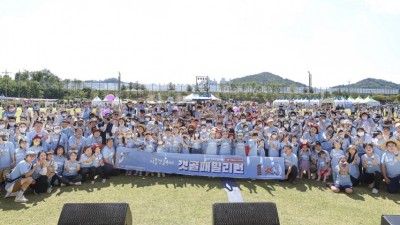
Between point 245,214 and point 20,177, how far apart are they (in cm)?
635

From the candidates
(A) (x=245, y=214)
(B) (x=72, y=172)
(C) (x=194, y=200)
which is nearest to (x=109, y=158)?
(B) (x=72, y=172)

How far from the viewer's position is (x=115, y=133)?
11.0m

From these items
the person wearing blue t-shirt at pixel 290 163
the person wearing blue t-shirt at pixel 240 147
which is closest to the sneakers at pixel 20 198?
the person wearing blue t-shirt at pixel 240 147

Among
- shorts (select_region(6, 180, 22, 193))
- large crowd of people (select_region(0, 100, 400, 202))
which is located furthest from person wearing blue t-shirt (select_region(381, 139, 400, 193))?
shorts (select_region(6, 180, 22, 193))

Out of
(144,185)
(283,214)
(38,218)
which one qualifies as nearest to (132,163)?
(144,185)

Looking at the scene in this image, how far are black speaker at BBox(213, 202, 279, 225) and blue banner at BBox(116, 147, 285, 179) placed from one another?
523cm

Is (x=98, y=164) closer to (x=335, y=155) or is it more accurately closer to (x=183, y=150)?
(x=183, y=150)

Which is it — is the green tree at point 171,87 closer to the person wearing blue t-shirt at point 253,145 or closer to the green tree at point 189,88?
the green tree at point 189,88

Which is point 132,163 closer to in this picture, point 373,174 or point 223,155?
point 223,155

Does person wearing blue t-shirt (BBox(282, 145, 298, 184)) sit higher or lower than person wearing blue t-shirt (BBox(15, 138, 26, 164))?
lower

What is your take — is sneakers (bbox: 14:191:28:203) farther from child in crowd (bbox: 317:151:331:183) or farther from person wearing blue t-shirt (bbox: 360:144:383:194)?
person wearing blue t-shirt (bbox: 360:144:383:194)

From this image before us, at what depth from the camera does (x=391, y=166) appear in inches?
344

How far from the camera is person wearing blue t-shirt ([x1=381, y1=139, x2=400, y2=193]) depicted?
28.1ft

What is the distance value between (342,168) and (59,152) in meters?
8.25
